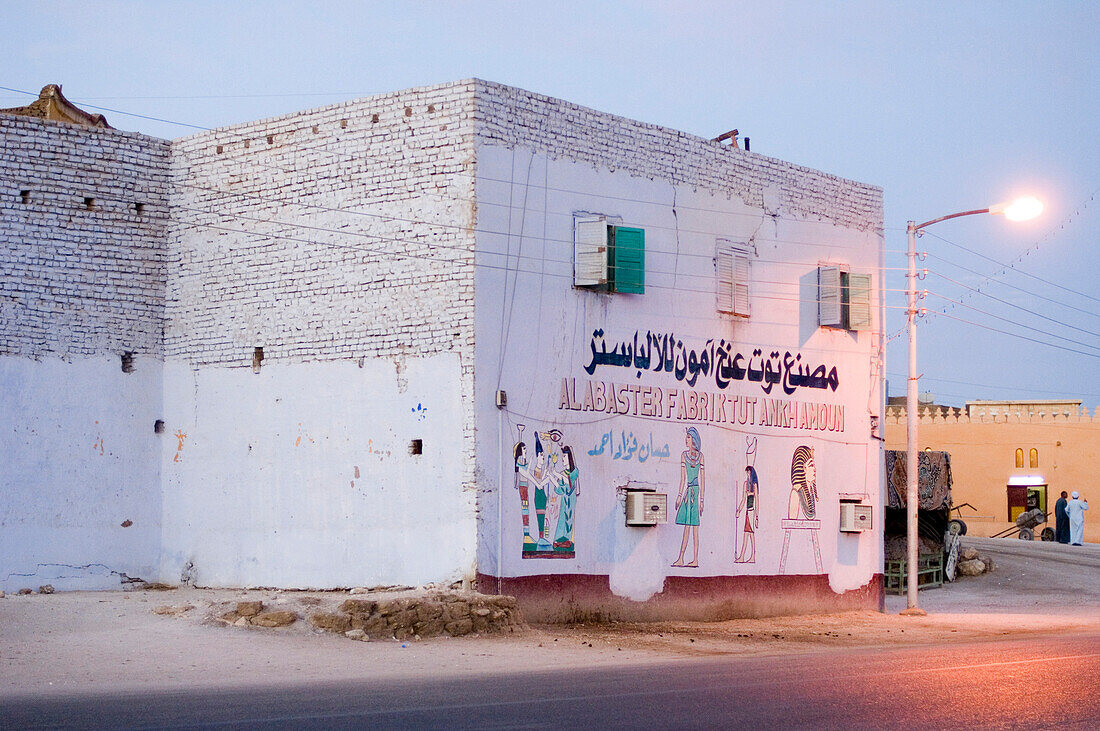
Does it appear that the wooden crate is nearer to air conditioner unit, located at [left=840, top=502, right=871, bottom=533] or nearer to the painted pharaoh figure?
air conditioner unit, located at [left=840, top=502, right=871, bottom=533]

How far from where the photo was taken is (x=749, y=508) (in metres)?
20.5

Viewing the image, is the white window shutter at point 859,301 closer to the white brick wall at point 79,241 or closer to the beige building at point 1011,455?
the white brick wall at point 79,241

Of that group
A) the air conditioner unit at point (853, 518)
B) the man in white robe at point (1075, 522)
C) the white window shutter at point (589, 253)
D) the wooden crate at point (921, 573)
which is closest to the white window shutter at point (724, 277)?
the white window shutter at point (589, 253)

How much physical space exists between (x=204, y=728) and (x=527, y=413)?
9278 mm

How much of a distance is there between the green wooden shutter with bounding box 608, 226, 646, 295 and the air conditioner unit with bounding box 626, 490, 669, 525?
2881mm

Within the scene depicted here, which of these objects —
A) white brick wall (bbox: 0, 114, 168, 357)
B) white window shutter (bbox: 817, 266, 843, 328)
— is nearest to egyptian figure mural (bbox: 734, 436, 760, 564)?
white window shutter (bbox: 817, 266, 843, 328)

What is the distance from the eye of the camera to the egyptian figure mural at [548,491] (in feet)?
57.2

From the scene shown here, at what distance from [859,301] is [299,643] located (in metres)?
11.8

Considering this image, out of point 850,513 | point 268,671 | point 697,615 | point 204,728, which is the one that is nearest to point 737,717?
point 204,728

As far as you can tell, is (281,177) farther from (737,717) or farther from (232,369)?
(737,717)

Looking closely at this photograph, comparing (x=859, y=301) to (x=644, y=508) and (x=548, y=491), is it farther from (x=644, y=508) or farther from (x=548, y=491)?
(x=548, y=491)

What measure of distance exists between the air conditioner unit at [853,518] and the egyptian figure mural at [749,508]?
227 cm

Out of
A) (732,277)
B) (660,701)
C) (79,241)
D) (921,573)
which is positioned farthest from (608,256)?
(921,573)

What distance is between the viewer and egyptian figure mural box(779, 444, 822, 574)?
21188 millimetres
